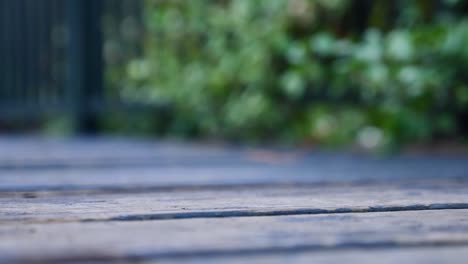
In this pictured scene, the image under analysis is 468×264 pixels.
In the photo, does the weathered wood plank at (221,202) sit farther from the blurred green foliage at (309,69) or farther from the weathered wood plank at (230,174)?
the blurred green foliage at (309,69)

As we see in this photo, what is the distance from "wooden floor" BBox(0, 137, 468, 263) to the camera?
646 mm

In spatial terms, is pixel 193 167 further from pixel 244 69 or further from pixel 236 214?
pixel 236 214

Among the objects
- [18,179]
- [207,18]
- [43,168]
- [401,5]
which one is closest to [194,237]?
[18,179]

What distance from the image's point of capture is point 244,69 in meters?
2.55

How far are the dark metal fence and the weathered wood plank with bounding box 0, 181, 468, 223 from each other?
222 centimetres

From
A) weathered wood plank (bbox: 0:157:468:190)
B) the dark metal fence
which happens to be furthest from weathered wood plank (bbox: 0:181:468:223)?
the dark metal fence

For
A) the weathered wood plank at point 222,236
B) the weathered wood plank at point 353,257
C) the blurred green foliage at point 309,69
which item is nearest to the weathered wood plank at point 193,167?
the blurred green foliage at point 309,69

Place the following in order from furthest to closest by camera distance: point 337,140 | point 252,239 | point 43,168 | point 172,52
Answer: point 172,52
point 337,140
point 43,168
point 252,239

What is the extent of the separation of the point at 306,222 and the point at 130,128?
277cm

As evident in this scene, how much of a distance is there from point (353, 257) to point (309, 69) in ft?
5.59

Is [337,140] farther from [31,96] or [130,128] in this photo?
[31,96]

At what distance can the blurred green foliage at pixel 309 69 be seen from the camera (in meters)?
1.98

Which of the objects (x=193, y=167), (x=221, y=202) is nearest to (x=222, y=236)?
(x=221, y=202)

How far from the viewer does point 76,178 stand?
160 cm
